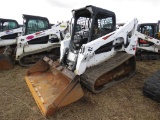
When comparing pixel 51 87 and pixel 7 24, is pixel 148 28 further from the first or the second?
pixel 7 24

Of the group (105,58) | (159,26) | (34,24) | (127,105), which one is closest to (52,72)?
(105,58)

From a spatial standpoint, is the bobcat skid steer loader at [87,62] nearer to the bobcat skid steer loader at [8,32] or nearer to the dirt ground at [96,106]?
the dirt ground at [96,106]

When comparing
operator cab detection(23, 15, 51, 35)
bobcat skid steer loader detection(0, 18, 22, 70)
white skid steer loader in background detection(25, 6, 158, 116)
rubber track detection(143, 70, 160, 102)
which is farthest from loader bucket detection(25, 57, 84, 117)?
bobcat skid steer loader detection(0, 18, 22, 70)

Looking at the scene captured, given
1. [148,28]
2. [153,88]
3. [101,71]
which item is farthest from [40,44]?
[153,88]

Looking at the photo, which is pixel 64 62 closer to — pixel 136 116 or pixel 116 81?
pixel 116 81

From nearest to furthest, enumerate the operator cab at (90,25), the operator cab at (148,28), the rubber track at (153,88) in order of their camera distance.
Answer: the rubber track at (153,88) < the operator cab at (90,25) < the operator cab at (148,28)

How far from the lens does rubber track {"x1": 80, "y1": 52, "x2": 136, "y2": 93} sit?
401 centimetres

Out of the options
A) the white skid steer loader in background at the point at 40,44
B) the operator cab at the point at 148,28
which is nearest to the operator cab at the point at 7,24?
the white skid steer loader in background at the point at 40,44

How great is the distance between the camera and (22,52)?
24.5 ft

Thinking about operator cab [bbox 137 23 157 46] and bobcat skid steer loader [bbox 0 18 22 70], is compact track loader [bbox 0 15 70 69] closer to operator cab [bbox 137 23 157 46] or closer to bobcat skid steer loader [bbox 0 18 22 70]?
bobcat skid steer loader [bbox 0 18 22 70]

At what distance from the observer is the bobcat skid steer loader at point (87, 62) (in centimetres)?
381

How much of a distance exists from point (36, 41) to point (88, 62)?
4.17 meters

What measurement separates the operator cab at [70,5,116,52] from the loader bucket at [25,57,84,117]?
995mm

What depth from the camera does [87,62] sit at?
14.5 ft
